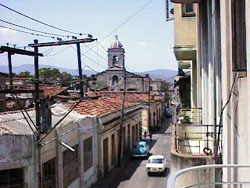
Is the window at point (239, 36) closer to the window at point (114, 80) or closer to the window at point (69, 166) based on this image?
the window at point (69, 166)

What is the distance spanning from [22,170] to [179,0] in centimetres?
815

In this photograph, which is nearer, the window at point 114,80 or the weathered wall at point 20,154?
the weathered wall at point 20,154

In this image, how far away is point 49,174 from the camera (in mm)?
18234

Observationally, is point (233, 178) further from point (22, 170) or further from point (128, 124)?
point (128, 124)

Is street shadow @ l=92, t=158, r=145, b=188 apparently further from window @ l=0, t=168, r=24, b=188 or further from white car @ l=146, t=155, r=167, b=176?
window @ l=0, t=168, r=24, b=188

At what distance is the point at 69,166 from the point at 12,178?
5.61 meters

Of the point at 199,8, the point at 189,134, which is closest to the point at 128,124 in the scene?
the point at 199,8

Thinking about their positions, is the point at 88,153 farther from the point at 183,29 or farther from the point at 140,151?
the point at 140,151

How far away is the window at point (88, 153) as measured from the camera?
78.9ft

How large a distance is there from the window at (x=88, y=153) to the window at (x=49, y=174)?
5149 mm

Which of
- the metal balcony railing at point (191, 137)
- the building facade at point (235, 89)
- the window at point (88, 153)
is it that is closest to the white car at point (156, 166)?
the window at point (88, 153)

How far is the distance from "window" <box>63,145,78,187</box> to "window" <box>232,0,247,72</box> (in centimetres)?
1449

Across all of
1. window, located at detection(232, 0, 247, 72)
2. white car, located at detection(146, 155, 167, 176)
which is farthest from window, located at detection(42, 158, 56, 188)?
window, located at detection(232, 0, 247, 72)

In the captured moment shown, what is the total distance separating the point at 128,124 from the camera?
1548 inches
